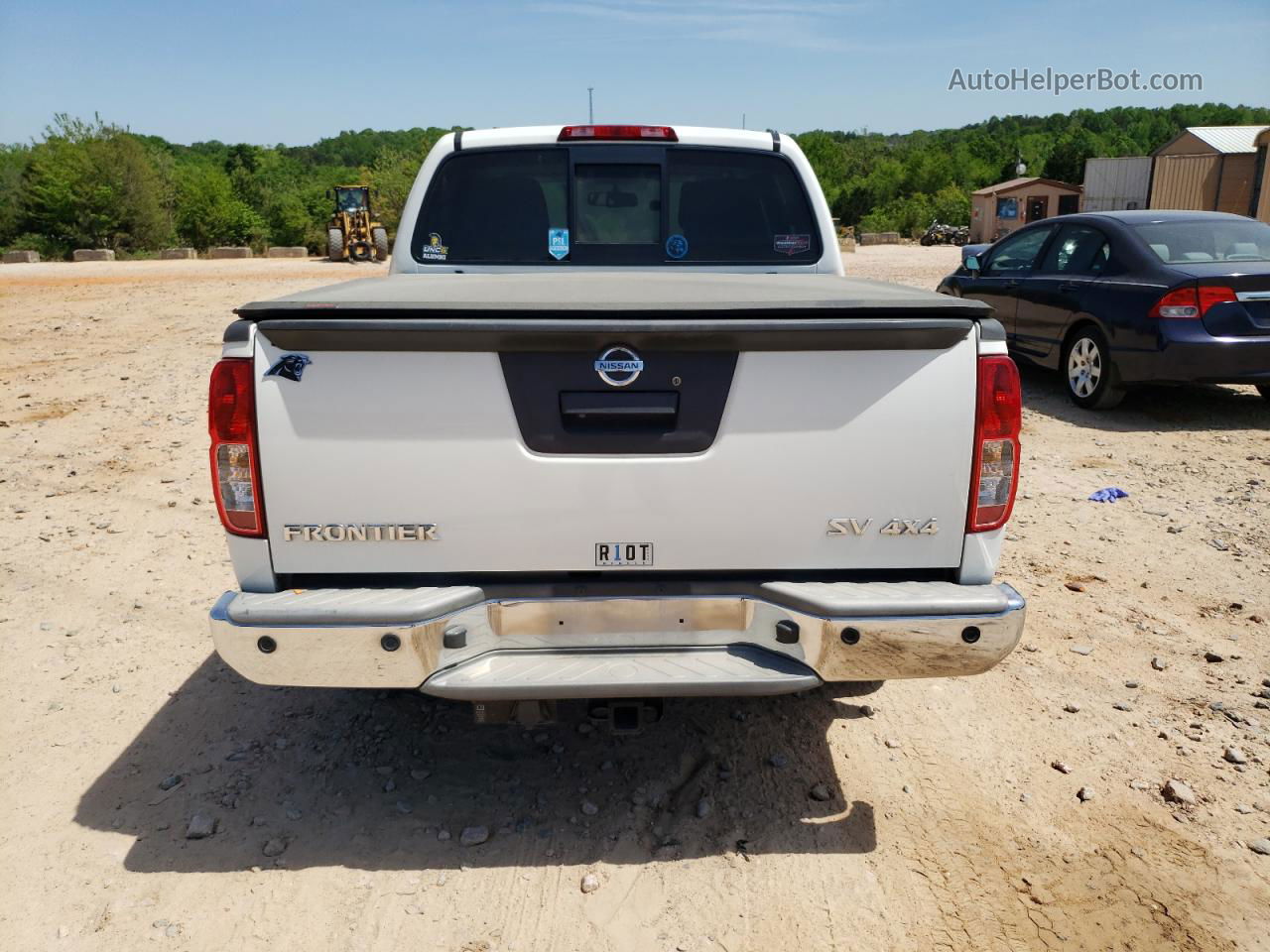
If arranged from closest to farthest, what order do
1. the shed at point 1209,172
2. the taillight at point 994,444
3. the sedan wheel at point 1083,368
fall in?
the taillight at point 994,444 → the sedan wheel at point 1083,368 → the shed at point 1209,172

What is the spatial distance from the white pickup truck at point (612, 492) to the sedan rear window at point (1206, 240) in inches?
280

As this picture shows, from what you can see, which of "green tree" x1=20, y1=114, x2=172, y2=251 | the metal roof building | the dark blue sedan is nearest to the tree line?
"green tree" x1=20, y1=114, x2=172, y2=251

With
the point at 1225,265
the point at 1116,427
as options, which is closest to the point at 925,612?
the point at 1116,427

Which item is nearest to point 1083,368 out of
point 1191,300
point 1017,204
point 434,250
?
point 1191,300

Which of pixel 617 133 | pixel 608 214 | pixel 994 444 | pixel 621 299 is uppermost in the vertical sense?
pixel 617 133

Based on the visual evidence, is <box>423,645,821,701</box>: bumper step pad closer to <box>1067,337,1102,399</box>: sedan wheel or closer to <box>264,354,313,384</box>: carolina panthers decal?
<box>264,354,313,384</box>: carolina panthers decal

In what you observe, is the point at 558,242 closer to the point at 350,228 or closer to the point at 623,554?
the point at 623,554

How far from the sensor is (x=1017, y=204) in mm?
55906

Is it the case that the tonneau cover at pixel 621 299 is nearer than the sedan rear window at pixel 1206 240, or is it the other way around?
the tonneau cover at pixel 621 299

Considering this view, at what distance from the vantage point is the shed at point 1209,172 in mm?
34781

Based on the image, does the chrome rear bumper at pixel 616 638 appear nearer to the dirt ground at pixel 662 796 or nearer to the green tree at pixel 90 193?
the dirt ground at pixel 662 796

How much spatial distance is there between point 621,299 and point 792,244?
2038 mm

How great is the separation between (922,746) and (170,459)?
6485 mm

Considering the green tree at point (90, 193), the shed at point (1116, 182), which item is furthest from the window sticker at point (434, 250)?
the green tree at point (90, 193)
